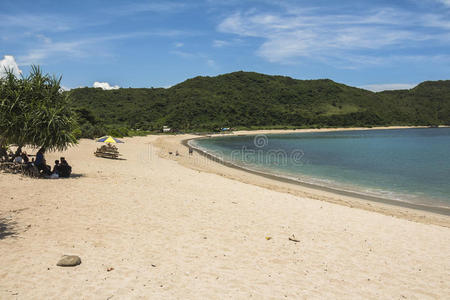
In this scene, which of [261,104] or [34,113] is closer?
[34,113]

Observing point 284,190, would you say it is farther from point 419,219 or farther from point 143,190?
point 143,190

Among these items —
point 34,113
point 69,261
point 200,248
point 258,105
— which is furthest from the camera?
point 258,105

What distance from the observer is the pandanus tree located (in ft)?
41.7

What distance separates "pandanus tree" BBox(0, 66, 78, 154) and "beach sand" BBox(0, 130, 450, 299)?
230 centimetres

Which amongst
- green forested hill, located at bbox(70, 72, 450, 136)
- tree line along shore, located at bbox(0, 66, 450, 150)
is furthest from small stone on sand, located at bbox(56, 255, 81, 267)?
green forested hill, located at bbox(70, 72, 450, 136)

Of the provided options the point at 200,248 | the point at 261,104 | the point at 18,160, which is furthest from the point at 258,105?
the point at 200,248

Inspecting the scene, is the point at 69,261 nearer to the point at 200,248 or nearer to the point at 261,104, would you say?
the point at 200,248

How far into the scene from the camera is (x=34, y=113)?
12836 mm

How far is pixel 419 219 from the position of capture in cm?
1176

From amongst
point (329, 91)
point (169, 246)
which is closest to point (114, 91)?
point (329, 91)

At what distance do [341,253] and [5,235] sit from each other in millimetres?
8032

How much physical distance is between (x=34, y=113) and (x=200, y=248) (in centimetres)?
1070

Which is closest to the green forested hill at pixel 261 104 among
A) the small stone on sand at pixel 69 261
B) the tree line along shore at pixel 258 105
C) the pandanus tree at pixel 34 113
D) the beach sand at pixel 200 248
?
the tree line along shore at pixel 258 105

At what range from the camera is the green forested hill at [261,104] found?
120 m
